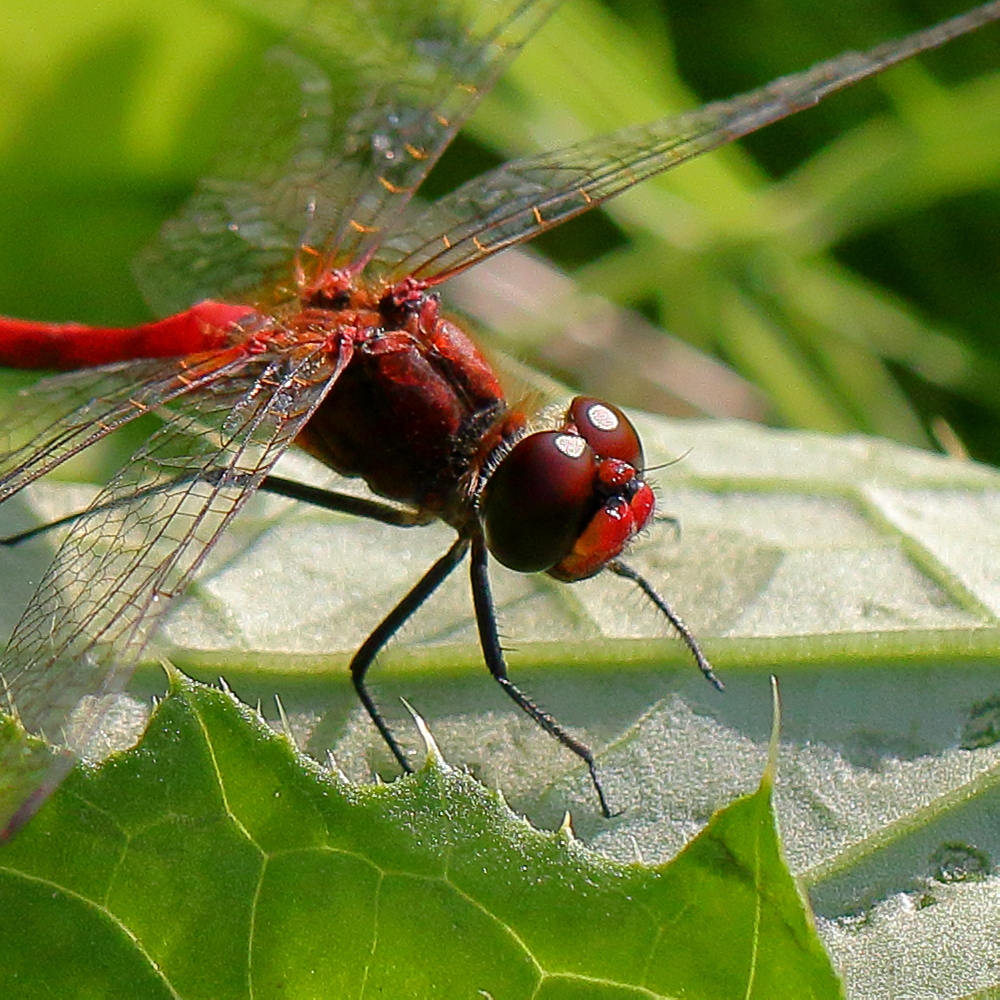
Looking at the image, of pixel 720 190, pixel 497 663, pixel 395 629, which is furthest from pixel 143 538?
pixel 720 190

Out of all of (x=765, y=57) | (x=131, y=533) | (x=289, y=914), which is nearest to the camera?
(x=289, y=914)

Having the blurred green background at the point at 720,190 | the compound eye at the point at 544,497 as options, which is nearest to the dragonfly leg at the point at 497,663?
the compound eye at the point at 544,497

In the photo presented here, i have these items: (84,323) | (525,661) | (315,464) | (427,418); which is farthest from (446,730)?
(84,323)

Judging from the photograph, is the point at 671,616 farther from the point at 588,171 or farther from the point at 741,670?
the point at 588,171

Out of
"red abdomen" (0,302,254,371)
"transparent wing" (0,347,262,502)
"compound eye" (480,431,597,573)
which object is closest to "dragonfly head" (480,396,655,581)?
"compound eye" (480,431,597,573)

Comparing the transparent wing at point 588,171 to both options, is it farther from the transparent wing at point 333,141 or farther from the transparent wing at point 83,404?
the transparent wing at point 83,404

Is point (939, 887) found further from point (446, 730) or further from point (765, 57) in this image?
point (765, 57)
